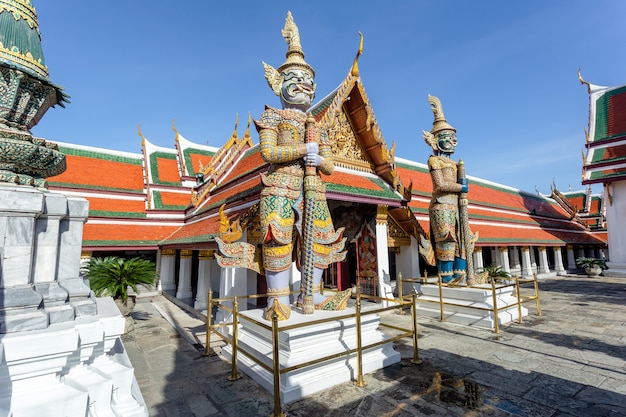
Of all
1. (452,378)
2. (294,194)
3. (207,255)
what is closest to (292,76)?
(294,194)

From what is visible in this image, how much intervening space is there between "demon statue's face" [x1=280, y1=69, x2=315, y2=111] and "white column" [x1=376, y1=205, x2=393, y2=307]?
Answer: 4.98 m

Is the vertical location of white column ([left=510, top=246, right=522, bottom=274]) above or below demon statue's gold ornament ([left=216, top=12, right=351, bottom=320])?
below

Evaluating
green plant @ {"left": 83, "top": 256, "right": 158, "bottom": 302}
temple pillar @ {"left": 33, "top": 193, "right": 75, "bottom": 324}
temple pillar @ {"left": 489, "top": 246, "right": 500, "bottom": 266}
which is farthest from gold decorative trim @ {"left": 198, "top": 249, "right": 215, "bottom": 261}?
temple pillar @ {"left": 489, "top": 246, "right": 500, "bottom": 266}

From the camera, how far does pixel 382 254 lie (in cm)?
902

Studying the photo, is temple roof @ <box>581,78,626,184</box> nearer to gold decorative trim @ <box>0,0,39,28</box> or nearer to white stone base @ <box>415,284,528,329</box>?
white stone base @ <box>415,284,528,329</box>

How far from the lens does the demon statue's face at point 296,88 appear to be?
4770 mm

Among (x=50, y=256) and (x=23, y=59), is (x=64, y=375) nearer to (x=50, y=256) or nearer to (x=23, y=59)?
(x=50, y=256)

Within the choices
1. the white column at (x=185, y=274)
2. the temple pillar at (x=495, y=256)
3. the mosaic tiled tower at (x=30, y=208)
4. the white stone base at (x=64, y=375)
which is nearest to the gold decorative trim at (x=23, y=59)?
the mosaic tiled tower at (x=30, y=208)

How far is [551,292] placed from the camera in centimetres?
1165

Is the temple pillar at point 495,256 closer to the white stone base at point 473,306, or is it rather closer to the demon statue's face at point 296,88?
the white stone base at point 473,306

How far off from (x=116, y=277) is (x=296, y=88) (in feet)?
19.9

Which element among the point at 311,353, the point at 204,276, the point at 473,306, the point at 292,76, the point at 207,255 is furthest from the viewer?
the point at 204,276

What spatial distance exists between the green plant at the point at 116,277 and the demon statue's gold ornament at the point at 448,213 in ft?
23.2

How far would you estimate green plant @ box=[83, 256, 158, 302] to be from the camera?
23.0 ft
